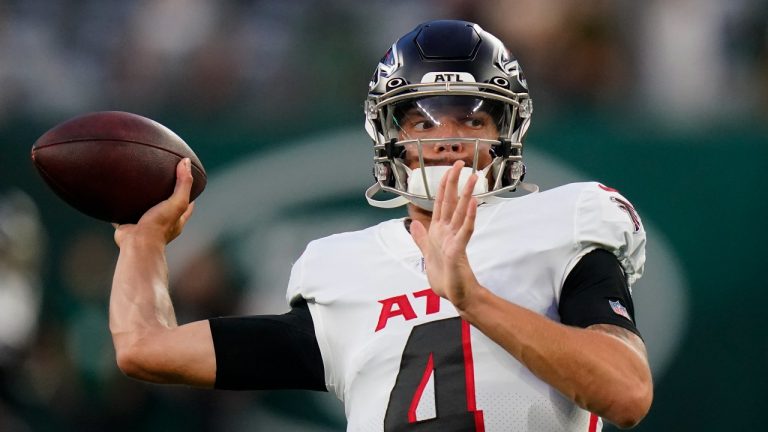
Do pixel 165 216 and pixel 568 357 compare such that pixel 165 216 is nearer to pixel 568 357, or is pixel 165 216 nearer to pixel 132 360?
pixel 132 360

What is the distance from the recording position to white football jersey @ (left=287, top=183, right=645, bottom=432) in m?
2.23

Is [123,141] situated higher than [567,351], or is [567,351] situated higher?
[123,141]

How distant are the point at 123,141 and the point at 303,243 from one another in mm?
1455

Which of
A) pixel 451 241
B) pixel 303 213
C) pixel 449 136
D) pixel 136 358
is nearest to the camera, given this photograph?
pixel 451 241

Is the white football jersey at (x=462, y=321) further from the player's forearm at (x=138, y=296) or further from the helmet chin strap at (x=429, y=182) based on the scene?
the player's forearm at (x=138, y=296)

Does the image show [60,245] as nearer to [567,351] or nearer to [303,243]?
[303,243]

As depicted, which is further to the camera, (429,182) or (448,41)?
(448,41)

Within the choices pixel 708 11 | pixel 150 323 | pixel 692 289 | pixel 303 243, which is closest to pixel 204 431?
pixel 303 243

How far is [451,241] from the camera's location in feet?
6.52

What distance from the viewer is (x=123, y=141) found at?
252 cm

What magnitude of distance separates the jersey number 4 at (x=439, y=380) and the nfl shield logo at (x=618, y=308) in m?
0.29

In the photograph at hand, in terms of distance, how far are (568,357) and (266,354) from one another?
77 centimetres

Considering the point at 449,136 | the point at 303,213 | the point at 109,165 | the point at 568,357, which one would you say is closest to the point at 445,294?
the point at 568,357

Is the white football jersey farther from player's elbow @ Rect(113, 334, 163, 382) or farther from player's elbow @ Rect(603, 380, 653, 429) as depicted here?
player's elbow @ Rect(113, 334, 163, 382)
